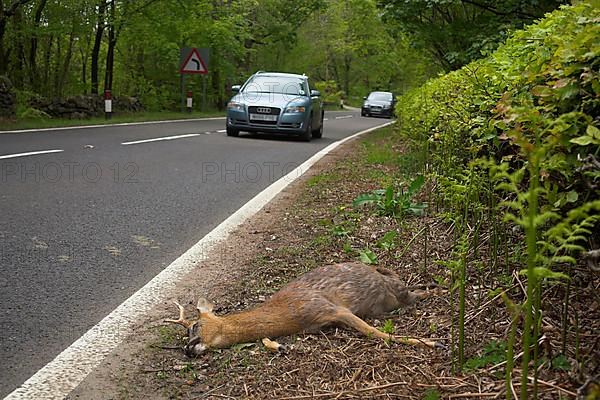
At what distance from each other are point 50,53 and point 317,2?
17701mm

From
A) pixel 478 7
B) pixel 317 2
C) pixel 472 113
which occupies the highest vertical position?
pixel 317 2

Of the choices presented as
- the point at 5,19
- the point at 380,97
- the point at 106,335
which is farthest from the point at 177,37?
the point at 106,335

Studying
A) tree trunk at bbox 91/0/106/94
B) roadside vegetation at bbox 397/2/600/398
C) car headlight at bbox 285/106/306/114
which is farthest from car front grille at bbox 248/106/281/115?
roadside vegetation at bbox 397/2/600/398

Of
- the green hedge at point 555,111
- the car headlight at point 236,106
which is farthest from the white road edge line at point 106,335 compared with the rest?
→ the car headlight at point 236,106

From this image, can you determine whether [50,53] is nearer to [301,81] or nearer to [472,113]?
[301,81]

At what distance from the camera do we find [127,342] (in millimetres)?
3266

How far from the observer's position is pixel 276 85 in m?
17.3

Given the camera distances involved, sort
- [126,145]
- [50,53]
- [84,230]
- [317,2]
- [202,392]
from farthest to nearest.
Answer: [317,2], [50,53], [126,145], [84,230], [202,392]

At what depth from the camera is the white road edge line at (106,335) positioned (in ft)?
9.07

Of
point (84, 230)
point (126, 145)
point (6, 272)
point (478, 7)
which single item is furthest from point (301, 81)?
point (6, 272)

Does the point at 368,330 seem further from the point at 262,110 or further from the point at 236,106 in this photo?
the point at 236,106

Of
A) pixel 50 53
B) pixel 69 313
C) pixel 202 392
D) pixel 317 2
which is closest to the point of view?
pixel 202 392

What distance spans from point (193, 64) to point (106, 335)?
25.8 meters

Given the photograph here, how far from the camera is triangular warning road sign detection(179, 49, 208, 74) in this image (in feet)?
91.9
